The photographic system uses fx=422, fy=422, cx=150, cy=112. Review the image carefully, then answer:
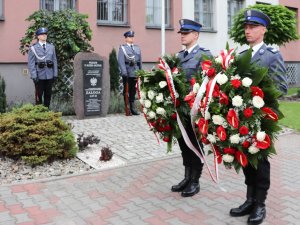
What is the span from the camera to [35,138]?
19.2 ft

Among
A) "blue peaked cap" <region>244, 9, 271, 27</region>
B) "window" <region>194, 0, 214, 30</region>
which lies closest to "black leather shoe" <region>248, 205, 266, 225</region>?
"blue peaked cap" <region>244, 9, 271, 27</region>

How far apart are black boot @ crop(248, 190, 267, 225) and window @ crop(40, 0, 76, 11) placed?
9.77 metres

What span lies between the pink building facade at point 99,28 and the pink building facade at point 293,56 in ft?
26.8

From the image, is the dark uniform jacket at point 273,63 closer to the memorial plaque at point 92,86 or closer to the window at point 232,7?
the memorial plaque at point 92,86

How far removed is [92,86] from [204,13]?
8311 mm

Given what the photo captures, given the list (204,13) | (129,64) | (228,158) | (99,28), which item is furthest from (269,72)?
(204,13)

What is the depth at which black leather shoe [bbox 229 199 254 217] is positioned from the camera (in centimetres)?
415

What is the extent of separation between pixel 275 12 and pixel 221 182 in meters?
10.3

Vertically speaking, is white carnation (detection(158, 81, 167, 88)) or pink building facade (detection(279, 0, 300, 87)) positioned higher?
pink building facade (detection(279, 0, 300, 87))

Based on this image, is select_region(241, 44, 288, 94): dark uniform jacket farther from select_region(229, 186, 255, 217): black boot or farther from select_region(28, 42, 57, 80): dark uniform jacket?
select_region(28, 42, 57, 80): dark uniform jacket

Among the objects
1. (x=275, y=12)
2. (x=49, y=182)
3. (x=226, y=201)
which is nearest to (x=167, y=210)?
(x=226, y=201)

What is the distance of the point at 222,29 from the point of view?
679 inches

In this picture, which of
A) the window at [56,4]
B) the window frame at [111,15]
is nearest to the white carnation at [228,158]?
the window at [56,4]

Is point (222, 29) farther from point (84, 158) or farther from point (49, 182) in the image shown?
point (49, 182)
